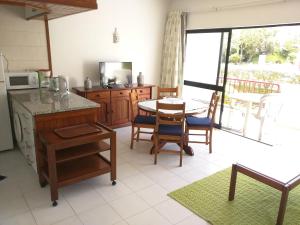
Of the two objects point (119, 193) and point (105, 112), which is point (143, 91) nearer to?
point (105, 112)

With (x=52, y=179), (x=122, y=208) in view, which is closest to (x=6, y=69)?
(x=52, y=179)

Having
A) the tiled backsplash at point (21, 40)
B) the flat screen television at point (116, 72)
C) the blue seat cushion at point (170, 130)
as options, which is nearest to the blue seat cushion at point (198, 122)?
the blue seat cushion at point (170, 130)

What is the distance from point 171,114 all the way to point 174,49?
2.40 meters

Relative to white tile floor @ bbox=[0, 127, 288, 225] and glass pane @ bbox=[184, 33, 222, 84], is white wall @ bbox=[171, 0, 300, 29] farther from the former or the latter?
white tile floor @ bbox=[0, 127, 288, 225]

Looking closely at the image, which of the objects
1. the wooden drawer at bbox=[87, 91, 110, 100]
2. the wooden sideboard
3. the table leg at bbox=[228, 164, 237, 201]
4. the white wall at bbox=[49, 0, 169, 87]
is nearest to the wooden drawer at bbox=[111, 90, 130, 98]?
the wooden sideboard

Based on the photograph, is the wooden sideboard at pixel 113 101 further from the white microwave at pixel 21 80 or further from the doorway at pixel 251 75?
the doorway at pixel 251 75

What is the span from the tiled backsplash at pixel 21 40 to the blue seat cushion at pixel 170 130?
2.19m

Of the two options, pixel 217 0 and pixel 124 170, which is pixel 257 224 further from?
pixel 217 0

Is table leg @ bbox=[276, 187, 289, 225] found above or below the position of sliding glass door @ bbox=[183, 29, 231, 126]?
below

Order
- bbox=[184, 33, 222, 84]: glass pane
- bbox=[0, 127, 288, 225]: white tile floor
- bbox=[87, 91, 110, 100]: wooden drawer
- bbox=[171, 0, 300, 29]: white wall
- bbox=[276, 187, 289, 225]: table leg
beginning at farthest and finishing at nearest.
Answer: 1. bbox=[184, 33, 222, 84]: glass pane
2. bbox=[87, 91, 110, 100]: wooden drawer
3. bbox=[171, 0, 300, 29]: white wall
4. bbox=[0, 127, 288, 225]: white tile floor
5. bbox=[276, 187, 289, 225]: table leg

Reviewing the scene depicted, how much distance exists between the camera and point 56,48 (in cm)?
393

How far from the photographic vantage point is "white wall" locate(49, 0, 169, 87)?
4016mm

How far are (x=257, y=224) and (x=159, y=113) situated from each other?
5.26 feet

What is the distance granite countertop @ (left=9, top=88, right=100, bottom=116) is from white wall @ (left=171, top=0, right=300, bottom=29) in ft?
9.46
